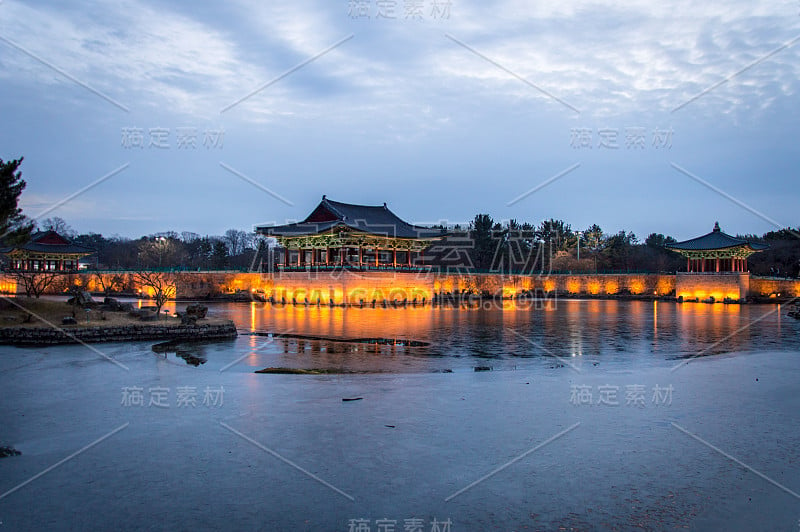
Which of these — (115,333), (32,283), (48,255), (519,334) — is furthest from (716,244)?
(48,255)

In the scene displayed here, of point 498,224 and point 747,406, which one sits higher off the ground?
point 498,224

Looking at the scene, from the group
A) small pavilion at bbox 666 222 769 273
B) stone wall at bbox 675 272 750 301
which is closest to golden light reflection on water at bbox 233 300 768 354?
stone wall at bbox 675 272 750 301

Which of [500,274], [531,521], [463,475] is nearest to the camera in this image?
[531,521]

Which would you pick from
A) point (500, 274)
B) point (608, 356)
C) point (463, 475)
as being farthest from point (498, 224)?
point (463, 475)

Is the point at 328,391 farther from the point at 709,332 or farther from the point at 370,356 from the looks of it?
the point at 709,332

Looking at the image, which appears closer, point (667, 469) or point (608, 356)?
point (667, 469)

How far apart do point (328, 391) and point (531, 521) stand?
20.4ft

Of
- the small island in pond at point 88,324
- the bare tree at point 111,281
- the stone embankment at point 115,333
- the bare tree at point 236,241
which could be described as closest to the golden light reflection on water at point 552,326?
the stone embankment at point 115,333

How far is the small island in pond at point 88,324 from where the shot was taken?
1784 cm

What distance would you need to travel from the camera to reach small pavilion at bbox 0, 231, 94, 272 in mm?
54912

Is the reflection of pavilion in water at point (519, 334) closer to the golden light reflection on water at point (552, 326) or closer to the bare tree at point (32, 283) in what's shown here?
the golden light reflection on water at point (552, 326)

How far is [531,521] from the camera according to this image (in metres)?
5.31

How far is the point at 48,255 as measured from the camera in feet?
184

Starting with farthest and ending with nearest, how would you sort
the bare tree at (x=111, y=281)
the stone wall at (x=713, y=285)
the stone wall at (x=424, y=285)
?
the bare tree at (x=111, y=281) < the stone wall at (x=713, y=285) < the stone wall at (x=424, y=285)
